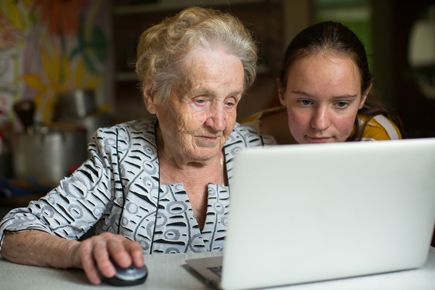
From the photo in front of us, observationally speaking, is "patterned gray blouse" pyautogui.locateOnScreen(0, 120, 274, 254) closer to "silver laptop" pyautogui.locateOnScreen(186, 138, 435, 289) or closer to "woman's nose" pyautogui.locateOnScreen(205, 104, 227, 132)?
"woman's nose" pyautogui.locateOnScreen(205, 104, 227, 132)

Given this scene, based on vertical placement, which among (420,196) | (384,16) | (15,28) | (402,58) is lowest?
(420,196)

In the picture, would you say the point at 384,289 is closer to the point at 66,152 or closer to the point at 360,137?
the point at 360,137

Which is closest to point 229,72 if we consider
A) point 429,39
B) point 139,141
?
point 139,141

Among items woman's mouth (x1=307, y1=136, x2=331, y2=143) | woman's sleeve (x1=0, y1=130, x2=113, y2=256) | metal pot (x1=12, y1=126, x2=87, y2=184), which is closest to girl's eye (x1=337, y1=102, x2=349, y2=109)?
woman's mouth (x1=307, y1=136, x2=331, y2=143)

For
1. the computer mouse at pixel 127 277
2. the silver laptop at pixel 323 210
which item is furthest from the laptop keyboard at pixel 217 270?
the computer mouse at pixel 127 277

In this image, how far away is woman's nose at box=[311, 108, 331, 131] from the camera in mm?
1341

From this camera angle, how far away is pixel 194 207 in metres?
1.33

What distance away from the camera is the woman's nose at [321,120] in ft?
4.40

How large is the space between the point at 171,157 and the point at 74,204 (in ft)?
1.01

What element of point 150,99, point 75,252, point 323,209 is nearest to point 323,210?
point 323,209

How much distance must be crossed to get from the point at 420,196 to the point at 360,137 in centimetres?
69

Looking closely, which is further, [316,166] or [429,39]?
[429,39]

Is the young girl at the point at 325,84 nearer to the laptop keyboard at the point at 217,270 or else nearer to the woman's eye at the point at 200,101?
the woman's eye at the point at 200,101

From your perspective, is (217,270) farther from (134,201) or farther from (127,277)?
(134,201)
